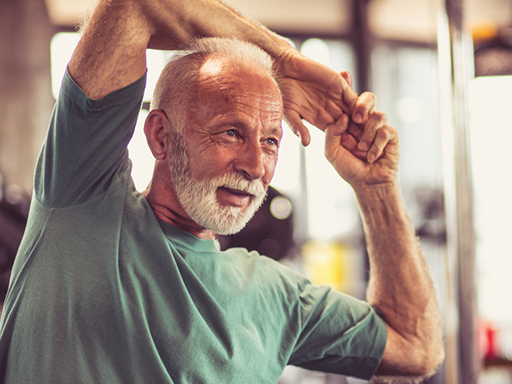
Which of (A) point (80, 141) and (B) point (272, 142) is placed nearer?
(A) point (80, 141)

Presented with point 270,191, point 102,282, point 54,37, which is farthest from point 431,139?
point 102,282

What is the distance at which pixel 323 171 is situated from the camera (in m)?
5.04

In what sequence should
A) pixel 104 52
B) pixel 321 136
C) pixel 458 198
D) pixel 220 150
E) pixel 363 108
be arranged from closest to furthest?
1. pixel 104 52
2. pixel 220 150
3. pixel 363 108
4. pixel 458 198
5. pixel 321 136

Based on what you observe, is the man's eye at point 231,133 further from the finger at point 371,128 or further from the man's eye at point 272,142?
the finger at point 371,128

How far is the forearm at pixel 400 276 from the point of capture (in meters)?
1.37

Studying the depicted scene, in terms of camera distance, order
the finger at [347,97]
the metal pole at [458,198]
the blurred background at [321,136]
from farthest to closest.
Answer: the blurred background at [321,136] → the metal pole at [458,198] → the finger at [347,97]

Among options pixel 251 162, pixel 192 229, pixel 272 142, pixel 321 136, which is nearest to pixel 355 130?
pixel 272 142

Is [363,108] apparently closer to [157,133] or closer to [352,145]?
[352,145]

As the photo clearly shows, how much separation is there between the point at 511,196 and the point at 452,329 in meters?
2.31

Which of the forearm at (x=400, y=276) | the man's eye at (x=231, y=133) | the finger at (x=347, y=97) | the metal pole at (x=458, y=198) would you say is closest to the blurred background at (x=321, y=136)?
the metal pole at (x=458, y=198)

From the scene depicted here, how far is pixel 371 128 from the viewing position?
4.26ft

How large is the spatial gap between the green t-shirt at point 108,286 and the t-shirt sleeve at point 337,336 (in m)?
0.19

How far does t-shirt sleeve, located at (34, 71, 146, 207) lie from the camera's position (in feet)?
3.04

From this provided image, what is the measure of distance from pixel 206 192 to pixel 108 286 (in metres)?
0.29
